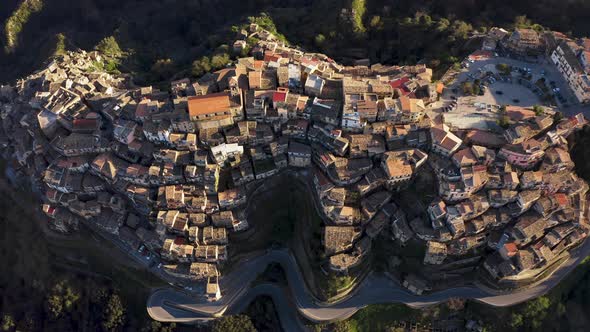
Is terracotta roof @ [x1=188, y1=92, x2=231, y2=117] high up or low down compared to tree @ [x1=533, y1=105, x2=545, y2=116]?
up

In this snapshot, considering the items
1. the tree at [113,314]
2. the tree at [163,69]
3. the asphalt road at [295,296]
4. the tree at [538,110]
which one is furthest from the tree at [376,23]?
the tree at [113,314]

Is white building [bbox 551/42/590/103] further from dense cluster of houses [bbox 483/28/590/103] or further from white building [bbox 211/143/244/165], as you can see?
white building [bbox 211/143/244/165]

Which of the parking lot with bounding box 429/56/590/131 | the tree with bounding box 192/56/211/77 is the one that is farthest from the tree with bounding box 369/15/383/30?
the tree with bounding box 192/56/211/77

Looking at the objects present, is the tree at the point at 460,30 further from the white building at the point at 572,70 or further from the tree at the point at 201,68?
the tree at the point at 201,68

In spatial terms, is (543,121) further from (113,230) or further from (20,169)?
(20,169)

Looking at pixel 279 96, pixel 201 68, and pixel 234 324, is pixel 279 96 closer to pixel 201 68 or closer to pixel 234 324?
pixel 201 68

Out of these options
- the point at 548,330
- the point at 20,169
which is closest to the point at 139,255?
the point at 20,169
